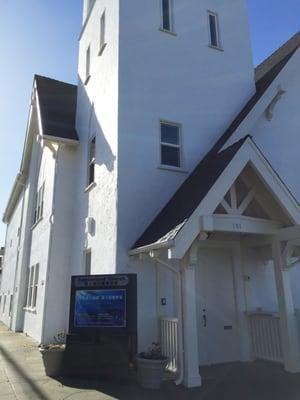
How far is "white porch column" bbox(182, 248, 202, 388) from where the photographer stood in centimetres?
661

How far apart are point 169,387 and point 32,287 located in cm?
951

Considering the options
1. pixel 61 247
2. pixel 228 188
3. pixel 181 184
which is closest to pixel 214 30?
pixel 181 184

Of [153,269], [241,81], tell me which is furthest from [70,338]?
[241,81]

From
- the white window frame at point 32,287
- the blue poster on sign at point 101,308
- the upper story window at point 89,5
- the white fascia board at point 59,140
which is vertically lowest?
the blue poster on sign at point 101,308

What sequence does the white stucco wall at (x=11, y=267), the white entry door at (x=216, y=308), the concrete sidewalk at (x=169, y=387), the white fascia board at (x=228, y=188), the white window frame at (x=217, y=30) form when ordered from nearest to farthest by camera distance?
1. the concrete sidewalk at (x=169, y=387)
2. the white fascia board at (x=228, y=188)
3. the white entry door at (x=216, y=308)
4. the white window frame at (x=217, y=30)
5. the white stucco wall at (x=11, y=267)

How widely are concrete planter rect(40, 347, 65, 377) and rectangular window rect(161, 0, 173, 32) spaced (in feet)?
31.9

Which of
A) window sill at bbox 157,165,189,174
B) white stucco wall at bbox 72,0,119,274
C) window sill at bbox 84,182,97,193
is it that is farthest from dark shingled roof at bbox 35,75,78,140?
window sill at bbox 157,165,189,174

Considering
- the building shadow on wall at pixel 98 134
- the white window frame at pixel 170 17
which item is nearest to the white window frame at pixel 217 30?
the white window frame at pixel 170 17

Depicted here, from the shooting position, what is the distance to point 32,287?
47.5 feet

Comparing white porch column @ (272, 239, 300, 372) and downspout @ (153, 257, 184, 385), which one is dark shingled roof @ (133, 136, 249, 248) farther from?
white porch column @ (272, 239, 300, 372)

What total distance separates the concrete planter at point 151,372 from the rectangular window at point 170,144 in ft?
17.1

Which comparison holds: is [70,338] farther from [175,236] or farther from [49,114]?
[49,114]

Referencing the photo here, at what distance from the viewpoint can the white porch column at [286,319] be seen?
24.8ft

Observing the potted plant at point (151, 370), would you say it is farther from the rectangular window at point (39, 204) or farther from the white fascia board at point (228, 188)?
the rectangular window at point (39, 204)
